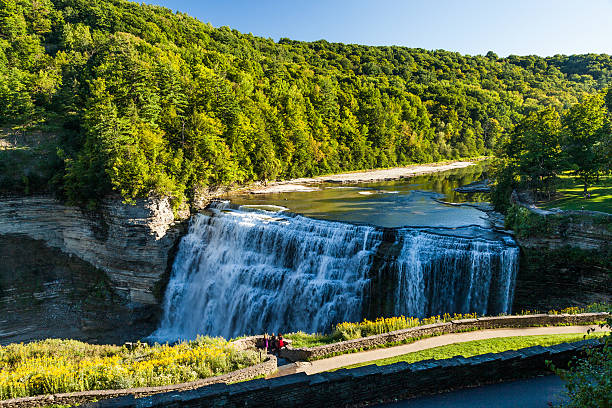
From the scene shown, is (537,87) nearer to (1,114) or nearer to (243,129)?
(243,129)

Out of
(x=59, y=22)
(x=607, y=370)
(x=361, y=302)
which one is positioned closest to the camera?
(x=607, y=370)

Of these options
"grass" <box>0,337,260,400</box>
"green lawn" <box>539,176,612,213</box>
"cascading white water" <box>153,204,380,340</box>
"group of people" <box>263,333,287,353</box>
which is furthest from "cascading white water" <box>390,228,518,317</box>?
"grass" <box>0,337,260,400</box>

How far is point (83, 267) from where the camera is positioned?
85.1 feet

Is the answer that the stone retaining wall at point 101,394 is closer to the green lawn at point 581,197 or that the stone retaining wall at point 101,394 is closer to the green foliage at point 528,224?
the green foliage at point 528,224

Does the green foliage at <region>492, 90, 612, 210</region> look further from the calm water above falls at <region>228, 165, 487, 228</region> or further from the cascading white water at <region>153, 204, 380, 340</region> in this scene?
the cascading white water at <region>153, 204, 380, 340</region>

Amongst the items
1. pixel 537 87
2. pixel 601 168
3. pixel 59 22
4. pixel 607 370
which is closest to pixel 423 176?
pixel 601 168

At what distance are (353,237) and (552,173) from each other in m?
12.9

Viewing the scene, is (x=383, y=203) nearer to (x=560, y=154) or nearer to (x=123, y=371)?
(x=560, y=154)

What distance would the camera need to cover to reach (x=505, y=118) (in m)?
85.2

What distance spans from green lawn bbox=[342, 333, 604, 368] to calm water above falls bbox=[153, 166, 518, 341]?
5.52 meters

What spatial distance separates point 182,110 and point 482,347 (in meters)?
30.7

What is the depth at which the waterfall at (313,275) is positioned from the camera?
17.0 metres

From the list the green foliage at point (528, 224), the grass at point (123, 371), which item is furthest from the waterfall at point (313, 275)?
the grass at point (123, 371)

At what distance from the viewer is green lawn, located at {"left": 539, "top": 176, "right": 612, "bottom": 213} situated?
18922 mm
